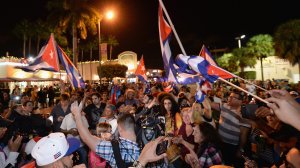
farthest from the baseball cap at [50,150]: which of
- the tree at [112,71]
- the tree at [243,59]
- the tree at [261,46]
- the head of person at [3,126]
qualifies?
the tree at [243,59]

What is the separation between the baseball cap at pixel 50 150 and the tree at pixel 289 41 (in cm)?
4614

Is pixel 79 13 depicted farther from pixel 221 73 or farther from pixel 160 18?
pixel 221 73

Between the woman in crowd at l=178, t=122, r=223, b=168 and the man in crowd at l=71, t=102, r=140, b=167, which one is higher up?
the man in crowd at l=71, t=102, r=140, b=167

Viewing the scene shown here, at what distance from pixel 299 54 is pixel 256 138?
142 feet

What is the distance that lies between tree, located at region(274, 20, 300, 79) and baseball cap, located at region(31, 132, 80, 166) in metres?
46.1

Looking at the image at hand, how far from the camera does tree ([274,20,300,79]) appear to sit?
43.6 m

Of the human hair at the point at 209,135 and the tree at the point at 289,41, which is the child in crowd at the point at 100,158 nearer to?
the human hair at the point at 209,135

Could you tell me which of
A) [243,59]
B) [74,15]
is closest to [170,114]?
[74,15]

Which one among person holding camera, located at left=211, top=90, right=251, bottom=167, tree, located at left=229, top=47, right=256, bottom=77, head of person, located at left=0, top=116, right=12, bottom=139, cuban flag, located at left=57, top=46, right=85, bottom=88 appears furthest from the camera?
tree, located at left=229, top=47, right=256, bottom=77

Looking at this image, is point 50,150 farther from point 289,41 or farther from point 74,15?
point 289,41

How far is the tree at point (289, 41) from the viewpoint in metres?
43.6

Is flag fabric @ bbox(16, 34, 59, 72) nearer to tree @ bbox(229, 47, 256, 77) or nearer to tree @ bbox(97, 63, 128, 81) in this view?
tree @ bbox(97, 63, 128, 81)

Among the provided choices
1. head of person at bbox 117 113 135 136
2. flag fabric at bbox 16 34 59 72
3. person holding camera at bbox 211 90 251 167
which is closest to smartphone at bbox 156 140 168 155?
head of person at bbox 117 113 135 136

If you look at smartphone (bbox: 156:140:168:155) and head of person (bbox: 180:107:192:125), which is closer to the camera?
smartphone (bbox: 156:140:168:155)
